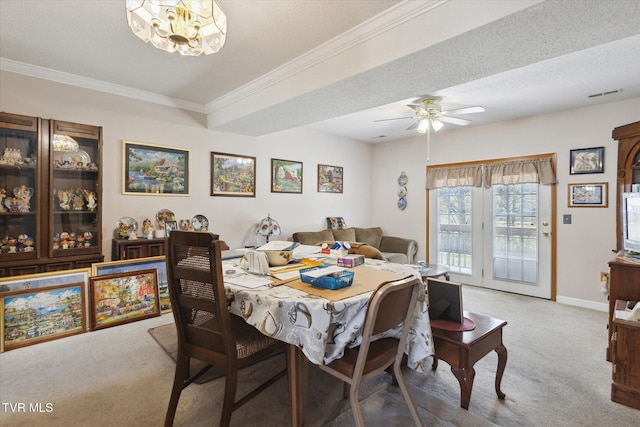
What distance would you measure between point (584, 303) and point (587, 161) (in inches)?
71.9

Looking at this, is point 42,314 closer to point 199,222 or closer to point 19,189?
point 19,189

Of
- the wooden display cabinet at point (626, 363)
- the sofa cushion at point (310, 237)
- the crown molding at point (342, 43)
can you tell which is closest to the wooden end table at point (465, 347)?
the wooden display cabinet at point (626, 363)

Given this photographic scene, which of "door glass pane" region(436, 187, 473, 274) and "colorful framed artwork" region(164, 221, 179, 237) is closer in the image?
"colorful framed artwork" region(164, 221, 179, 237)

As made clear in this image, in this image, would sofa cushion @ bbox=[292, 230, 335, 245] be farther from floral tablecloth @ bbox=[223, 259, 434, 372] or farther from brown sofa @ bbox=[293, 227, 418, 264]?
floral tablecloth @ bbox=[223, 259, 434, 372]

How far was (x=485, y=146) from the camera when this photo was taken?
4723 mm

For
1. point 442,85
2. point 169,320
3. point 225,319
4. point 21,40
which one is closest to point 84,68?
point 21,40

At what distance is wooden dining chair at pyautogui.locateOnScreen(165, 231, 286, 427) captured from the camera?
1.42 metres

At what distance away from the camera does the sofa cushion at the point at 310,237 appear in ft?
15.2

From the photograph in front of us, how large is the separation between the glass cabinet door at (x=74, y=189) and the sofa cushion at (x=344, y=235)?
3276 mm

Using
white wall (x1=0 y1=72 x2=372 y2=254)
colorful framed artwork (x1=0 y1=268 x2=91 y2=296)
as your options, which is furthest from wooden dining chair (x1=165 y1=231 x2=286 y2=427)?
white wall (x1=0 y1=72 x2=372 y2=254)

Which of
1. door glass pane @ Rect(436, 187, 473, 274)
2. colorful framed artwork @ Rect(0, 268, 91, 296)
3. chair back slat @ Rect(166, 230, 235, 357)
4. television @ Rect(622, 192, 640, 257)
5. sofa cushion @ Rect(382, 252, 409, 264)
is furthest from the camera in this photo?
sofa cushion @ Rect(382, 252, 409, 264)

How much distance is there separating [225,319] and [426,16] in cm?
208

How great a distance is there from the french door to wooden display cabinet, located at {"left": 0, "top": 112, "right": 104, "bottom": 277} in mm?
4948

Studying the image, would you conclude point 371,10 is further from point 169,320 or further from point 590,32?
point 169,320
